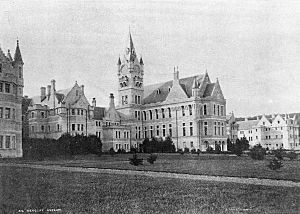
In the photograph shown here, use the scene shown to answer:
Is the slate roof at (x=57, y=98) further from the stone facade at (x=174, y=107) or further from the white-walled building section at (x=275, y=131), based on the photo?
the white-walled building section at (x=275, y=131)

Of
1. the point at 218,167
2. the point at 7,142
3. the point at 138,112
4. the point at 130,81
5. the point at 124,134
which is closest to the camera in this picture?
the point at 218,167

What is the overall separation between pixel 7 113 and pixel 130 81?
40.1 meters

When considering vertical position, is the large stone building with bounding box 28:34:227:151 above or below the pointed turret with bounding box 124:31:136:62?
below

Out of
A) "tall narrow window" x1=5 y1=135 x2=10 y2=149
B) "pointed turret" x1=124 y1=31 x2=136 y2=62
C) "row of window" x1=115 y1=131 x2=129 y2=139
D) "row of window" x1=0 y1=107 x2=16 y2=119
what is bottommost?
"tall narrow window" x1=5 y1=135 x2=10 y2=149

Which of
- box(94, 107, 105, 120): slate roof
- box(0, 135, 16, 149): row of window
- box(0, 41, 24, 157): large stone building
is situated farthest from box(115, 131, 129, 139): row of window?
box(0, 135, 16, 149): row of window

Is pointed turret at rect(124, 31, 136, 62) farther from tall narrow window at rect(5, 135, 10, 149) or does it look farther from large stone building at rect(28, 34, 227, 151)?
tall narrow window at rect(5, 135, 10, 149)

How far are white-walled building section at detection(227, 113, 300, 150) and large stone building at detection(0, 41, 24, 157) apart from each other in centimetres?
6759

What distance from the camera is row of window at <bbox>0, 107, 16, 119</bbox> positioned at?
118 ft

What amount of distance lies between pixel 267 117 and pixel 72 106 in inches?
2618

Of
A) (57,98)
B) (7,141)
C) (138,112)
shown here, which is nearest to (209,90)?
(138,112)

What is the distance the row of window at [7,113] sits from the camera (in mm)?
36062

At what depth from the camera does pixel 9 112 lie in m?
36.9

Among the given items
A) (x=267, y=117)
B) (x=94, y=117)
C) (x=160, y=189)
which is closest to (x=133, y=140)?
(x=94, y=117)

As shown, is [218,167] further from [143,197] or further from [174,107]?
[174,107]
